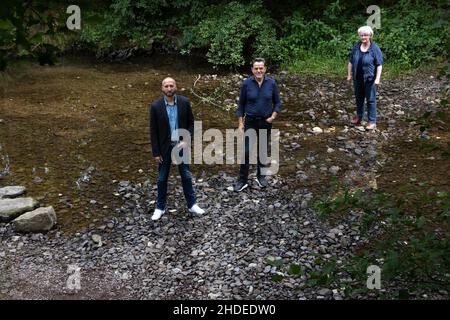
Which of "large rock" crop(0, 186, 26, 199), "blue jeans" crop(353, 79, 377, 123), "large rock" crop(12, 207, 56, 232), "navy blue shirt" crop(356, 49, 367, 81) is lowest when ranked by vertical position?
"large rock" crop(12, 207, 56, 232)

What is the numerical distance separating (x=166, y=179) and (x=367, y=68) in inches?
181

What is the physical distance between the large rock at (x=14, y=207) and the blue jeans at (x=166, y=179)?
2064mm

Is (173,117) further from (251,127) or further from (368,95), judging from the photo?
(368,95)

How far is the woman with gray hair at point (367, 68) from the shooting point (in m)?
9.61

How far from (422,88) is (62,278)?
9.73m

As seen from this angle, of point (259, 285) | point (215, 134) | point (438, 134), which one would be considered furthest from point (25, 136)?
point (438, 134)

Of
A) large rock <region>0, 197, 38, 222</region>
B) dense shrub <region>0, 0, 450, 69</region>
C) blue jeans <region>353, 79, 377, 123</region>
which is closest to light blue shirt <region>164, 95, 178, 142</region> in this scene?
large rock <region>0, 197, 38, 222</region>

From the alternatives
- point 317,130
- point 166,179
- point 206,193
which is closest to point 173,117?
point 166,179

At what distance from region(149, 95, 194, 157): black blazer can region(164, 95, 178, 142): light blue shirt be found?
4cm

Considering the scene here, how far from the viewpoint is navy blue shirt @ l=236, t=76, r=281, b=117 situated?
7.81 metres

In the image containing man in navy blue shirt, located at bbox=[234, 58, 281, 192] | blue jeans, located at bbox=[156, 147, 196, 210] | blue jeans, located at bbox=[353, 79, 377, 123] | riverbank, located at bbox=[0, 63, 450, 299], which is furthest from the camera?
blue jeans, located at bbox=[353, 79, 377, 123]

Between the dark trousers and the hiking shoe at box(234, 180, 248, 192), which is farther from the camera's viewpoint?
the hiking shoe at box(234, 180, 248, 192)

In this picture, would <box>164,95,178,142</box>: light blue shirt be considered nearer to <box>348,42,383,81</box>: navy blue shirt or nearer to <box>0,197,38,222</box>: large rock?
<box>0,197,38,222</box>: large rock

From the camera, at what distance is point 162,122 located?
7.12m
